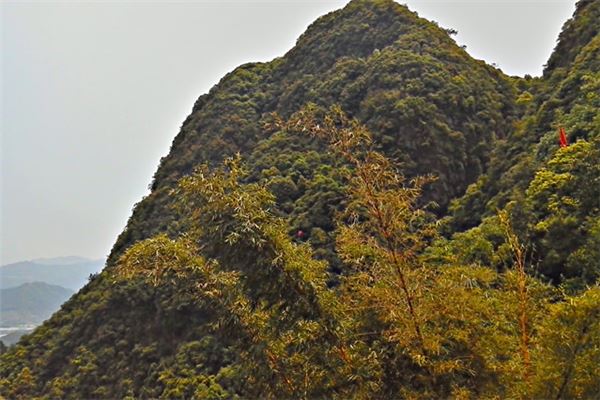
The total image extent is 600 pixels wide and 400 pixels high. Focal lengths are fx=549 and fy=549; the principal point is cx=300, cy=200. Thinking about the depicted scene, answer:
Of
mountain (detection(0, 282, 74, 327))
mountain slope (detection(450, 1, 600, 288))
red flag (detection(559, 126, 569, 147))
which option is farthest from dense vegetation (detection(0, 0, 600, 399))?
mountain (detection(0, 282, 74, 327))

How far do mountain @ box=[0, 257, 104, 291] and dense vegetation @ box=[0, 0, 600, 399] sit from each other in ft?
17.1

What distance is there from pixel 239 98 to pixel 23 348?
28.8 ft

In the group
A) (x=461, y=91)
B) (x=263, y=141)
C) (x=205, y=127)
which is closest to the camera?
(x=461, y=91)

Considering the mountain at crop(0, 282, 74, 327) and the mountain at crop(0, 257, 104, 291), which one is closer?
the mountain at crop(0, 282, 74, 327)

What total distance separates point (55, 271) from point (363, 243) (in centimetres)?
2402

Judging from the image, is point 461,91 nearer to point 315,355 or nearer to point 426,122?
point 426,122

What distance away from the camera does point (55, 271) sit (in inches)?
950

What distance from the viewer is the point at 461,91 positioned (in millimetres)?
13102

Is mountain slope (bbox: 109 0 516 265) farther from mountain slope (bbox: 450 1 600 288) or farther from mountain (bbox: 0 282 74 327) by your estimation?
mountain (bbox: 0 282 74 327)

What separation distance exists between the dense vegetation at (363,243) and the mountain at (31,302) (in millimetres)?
1093

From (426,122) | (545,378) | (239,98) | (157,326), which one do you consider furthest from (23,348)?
(545,378)

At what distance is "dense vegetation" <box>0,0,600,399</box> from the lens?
2.86 m

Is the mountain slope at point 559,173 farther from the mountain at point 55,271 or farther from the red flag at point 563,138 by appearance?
the mountain at point 55,271

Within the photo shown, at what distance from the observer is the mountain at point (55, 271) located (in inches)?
713
